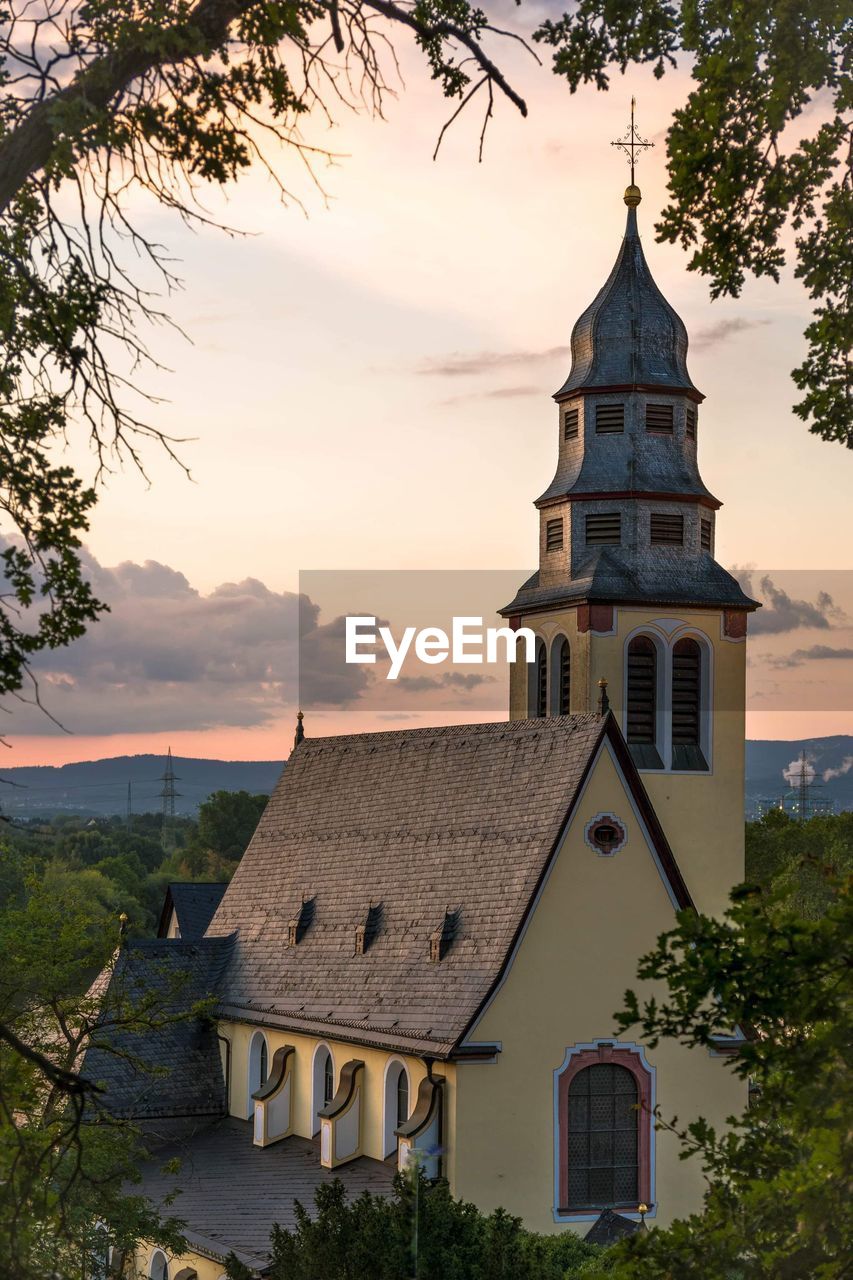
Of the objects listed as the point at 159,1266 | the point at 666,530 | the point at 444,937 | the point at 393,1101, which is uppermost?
the point at 666,530

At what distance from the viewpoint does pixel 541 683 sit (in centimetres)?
5497

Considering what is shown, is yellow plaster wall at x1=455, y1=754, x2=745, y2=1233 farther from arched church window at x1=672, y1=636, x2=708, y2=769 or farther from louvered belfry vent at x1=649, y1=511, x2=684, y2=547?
louvered belfry vent at x1=649, y1=511, x2=684, y2=547

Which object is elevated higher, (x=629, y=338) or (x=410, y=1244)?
(x=629, y=338)

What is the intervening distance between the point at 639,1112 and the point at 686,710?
66.9ft

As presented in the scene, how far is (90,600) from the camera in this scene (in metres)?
10.7

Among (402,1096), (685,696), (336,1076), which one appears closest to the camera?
(402,1096)

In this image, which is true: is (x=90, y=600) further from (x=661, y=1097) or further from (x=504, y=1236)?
(x=661, y=1097)

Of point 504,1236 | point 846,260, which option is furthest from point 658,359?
point 846,260

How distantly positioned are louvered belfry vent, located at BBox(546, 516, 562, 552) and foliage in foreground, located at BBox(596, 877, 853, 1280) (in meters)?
44.7

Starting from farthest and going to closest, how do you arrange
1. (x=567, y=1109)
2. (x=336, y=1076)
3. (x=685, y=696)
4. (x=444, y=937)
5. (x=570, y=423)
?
1. (x=570, y=423)
2. (x=685, y=696)
3. (x=336, y=1076)
4. (x=444, y=937)
5. (x=567, y=1109)

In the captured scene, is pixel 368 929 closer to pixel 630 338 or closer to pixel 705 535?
pixel 705 535

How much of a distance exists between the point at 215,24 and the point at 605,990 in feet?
87.5

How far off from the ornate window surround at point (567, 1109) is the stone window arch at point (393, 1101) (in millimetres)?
3328

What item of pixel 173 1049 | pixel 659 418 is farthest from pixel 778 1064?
pixel 659 418
